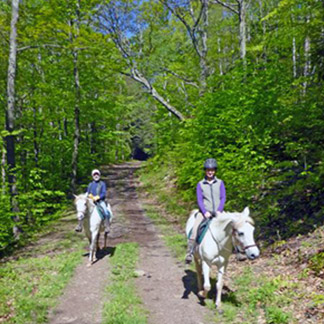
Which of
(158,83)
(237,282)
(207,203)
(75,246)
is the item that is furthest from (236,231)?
(158,83)

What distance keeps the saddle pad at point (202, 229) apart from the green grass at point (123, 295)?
2.09m

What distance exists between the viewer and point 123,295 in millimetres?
7211

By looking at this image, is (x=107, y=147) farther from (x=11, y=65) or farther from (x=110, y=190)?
(x=11, y=65)

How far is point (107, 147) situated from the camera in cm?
4234

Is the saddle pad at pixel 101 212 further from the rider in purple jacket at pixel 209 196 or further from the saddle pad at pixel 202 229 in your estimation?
the saddle pad at pixel 202 229

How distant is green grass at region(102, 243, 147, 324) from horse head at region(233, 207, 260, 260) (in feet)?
8.65

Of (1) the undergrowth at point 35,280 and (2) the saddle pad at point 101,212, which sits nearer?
(1) the undergrowth at point 35,280

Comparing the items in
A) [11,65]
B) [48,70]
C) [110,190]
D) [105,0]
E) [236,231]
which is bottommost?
[110,190]

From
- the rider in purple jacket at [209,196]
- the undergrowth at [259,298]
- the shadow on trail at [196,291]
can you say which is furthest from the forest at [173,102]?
Answer: the rider in purple jacket at [209,196]

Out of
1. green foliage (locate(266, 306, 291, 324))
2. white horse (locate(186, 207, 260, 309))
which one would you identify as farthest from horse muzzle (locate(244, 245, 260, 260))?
green foliage (locate(266, 306, 291, 324))

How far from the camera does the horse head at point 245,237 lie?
545cm

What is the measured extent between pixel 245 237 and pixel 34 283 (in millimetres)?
6203

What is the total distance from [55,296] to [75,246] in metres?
4.63

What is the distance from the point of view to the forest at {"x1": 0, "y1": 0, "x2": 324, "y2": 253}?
10766 mm
